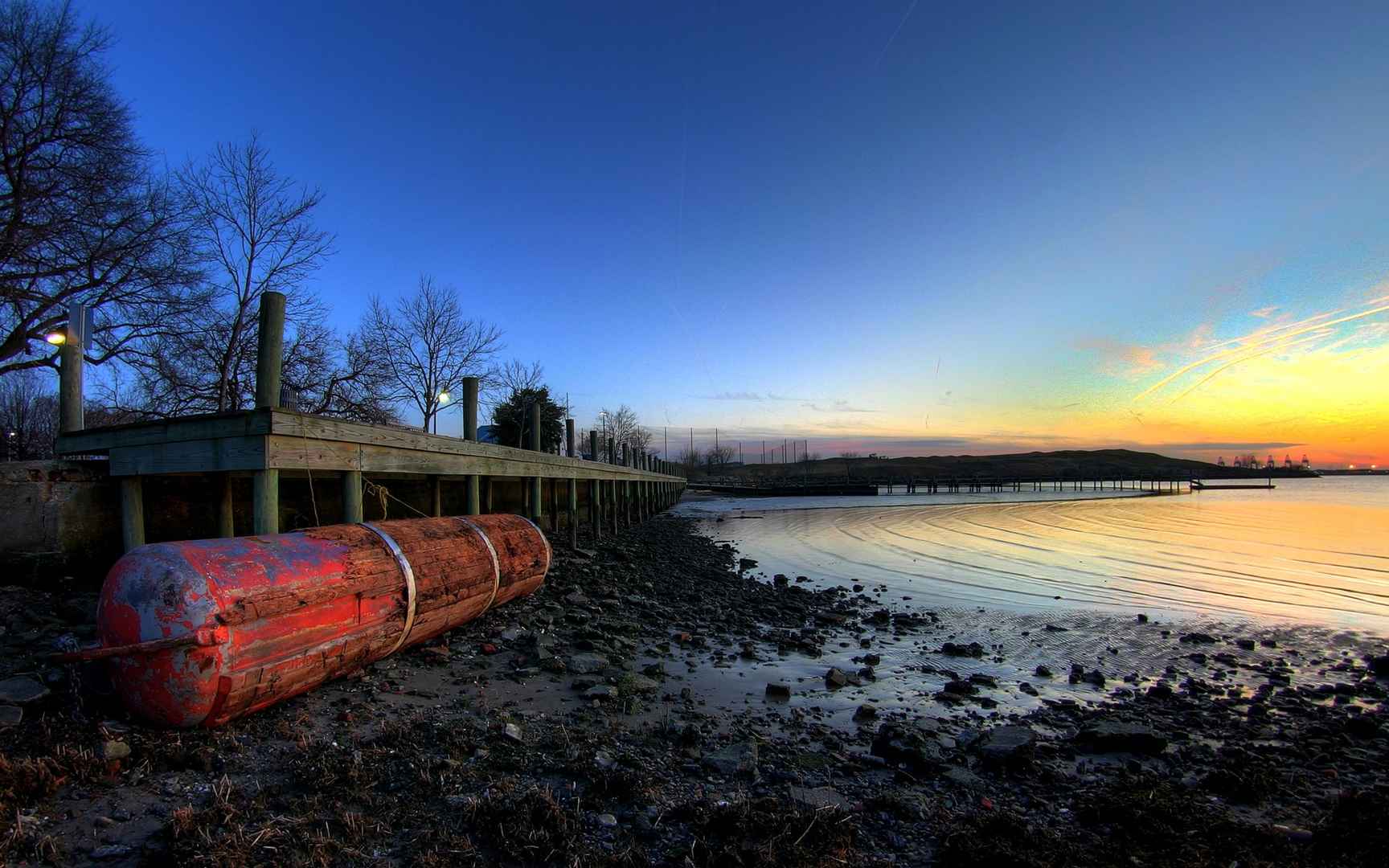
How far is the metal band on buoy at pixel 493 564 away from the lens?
6.54 meters

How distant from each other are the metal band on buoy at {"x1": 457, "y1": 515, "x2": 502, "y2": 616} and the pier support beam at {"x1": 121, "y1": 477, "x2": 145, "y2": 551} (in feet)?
12.9

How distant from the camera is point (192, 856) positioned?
2.66 m

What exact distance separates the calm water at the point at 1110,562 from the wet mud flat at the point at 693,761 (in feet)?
13.7

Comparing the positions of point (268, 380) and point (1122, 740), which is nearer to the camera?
point (1122, 740)

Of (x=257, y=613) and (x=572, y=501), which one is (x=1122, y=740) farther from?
(x=572, y=501)

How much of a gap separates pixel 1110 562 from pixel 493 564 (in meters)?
17.8

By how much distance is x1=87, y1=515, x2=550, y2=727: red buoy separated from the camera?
354 centimetres

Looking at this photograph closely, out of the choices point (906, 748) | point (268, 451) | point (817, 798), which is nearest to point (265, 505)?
point (268, 451)

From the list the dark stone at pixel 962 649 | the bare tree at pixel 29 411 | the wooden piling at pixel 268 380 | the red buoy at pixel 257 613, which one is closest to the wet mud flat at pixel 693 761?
the red buoy at pixel 257 613

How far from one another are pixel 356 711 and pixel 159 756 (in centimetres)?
111

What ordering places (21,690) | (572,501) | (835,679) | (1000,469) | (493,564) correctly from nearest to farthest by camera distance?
(21,690)
(493,564)
(835,679)
(572,501)
(1000,469)

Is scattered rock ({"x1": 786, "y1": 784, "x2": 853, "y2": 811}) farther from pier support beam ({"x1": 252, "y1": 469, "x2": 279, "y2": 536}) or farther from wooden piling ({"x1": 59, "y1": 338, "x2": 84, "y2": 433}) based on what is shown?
wooden piling ({"x1": 59, "y1": 338, "x2": 84, "y2": 433})

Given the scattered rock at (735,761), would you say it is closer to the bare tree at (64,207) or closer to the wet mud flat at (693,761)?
the wet mud flat at (693,761)

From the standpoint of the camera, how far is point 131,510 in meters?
7.25
